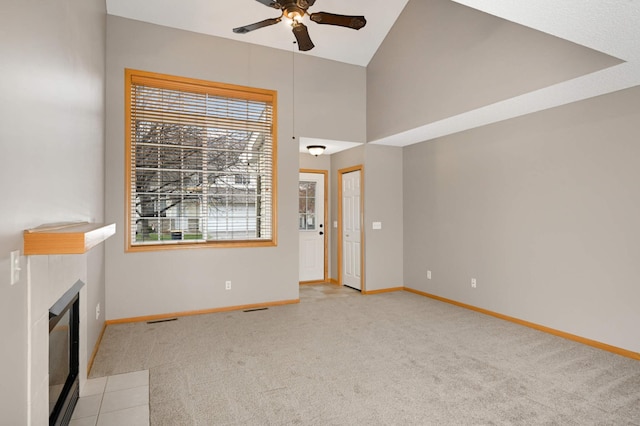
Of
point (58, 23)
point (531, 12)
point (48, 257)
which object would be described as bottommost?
point (48, 257)

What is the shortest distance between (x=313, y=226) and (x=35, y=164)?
5431 millimetres

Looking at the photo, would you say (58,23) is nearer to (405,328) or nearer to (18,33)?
(18,33)

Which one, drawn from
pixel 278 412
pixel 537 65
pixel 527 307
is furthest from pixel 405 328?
pixel 537 65

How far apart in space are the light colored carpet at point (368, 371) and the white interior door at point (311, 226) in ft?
7.23

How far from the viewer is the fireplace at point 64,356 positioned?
1864 mm

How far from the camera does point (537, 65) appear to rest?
3285 mm

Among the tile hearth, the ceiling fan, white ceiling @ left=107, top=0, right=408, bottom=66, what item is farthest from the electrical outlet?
white ceiling @ left=107, top=0, right=408, bottom=66

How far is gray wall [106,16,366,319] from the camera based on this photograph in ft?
13.8

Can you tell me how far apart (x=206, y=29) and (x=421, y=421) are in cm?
482

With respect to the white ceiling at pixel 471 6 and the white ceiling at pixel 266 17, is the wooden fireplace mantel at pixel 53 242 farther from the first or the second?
the white ceiling at pixel 266 17

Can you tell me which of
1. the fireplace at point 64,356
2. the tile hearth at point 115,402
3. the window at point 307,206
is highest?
the window at point 307,206

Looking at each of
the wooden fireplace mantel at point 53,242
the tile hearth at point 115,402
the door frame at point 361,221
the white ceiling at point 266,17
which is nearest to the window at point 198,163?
the white ceiling at point 266,17

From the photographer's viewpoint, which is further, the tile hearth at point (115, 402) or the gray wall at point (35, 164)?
the tile hearth at point (115, 402)

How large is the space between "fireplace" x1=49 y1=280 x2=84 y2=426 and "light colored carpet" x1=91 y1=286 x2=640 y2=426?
50 cm
